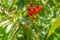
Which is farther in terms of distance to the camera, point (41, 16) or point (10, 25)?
point (41, 16)

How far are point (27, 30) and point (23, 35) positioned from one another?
0.63 ft

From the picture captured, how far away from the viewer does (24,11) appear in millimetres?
982

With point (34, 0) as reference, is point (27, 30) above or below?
below

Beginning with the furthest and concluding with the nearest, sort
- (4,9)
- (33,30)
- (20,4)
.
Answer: (4,9)
(33,30)
(20,4)

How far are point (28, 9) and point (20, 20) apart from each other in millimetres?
130

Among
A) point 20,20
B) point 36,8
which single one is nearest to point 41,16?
point 36,8

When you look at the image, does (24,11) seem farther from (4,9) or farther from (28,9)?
(4,9)

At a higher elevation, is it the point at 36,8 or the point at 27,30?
the point at 36,8

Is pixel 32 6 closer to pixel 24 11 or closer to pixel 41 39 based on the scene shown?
pixel 24 11

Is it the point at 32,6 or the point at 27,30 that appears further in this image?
the point at 32,6

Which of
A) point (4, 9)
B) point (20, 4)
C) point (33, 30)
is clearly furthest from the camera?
point (4, 9)

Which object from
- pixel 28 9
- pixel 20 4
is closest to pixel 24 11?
pixel 28 9

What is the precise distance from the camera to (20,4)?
854mm

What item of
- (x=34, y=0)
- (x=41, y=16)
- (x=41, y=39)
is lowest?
(x=41, y=39)
